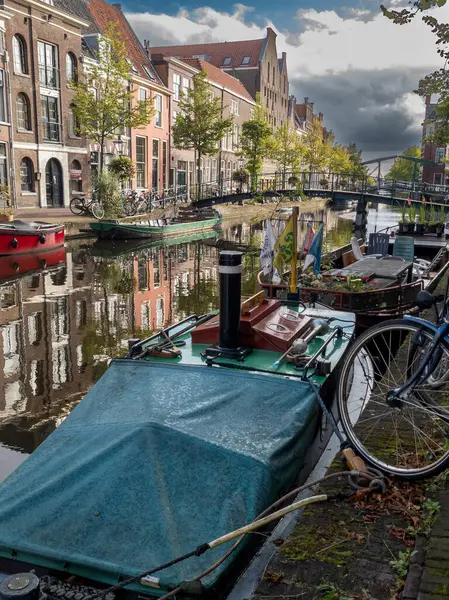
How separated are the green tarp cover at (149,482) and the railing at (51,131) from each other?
2489 cm

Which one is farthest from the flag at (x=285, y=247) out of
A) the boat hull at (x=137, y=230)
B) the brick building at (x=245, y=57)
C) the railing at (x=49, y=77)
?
the brick building at (x=245, y=57)

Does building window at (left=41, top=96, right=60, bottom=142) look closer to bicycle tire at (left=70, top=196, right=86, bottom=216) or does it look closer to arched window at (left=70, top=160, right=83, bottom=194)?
arched window at (left=70, top=160, right=83, bottom=194)

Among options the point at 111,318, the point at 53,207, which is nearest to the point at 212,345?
the point at 111,318

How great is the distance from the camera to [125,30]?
34750 mm

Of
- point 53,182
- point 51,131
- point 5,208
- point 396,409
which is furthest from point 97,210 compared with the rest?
point 396,409

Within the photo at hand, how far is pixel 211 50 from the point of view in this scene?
57844 mm

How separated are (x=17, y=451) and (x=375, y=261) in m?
7.81

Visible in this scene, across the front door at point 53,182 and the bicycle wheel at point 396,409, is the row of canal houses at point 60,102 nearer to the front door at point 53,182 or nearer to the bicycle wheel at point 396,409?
the front door at point 53,182

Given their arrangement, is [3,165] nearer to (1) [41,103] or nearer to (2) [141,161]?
(1) [41,103]

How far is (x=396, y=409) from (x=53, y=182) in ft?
84.1

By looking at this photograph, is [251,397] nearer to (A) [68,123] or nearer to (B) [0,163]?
(B) [0,163]

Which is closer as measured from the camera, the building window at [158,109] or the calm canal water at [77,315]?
the calm canal water at [77,315]

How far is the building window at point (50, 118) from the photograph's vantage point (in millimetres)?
25625

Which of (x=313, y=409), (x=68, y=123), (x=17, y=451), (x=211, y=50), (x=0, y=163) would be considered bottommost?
(x=17, y=451)
